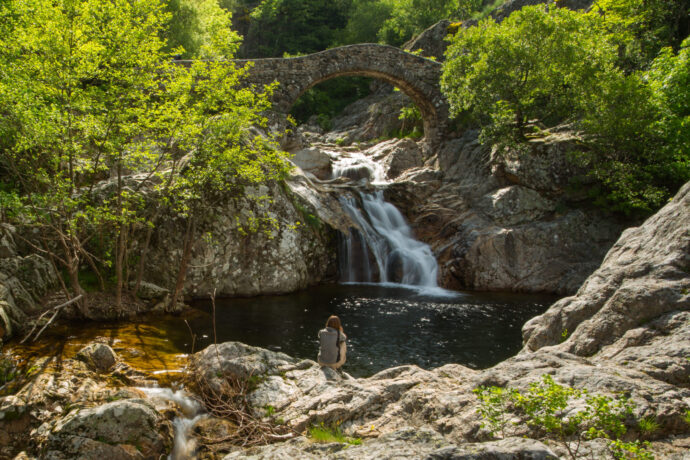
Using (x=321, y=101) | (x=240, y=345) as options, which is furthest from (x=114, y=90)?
(x=321, y=101)

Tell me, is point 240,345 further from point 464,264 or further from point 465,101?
point 465,101

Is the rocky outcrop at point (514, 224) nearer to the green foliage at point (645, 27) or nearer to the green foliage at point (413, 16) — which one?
the green foliage at point (645, 27)

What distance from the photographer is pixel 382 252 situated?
883 inches

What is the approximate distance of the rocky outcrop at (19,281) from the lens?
1024 cm

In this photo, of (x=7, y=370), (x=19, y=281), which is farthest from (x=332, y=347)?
(x=19, y=281)

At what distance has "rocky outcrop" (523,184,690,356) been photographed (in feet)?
22.9

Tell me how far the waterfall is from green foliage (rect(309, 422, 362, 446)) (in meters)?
15.1

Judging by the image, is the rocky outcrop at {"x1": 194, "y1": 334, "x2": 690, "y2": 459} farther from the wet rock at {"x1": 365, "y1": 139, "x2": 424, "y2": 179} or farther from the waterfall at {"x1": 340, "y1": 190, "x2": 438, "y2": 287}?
the wet rock at {"x1": 365, "y1": 139, "x2": 424, "y2": 179}

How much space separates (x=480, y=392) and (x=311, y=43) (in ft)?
181

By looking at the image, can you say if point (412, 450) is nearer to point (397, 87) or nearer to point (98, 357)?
point (98, 357)

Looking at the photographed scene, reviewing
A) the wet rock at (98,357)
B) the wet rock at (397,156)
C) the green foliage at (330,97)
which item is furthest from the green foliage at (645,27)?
the green foliage at (330,97)

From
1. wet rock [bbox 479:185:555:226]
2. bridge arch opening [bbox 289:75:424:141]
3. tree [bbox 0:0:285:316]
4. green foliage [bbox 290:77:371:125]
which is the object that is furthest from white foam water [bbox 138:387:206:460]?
green foliage [bbox 290:77:371:125]

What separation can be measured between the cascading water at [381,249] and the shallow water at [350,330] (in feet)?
8.82

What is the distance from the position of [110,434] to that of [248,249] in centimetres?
1141
